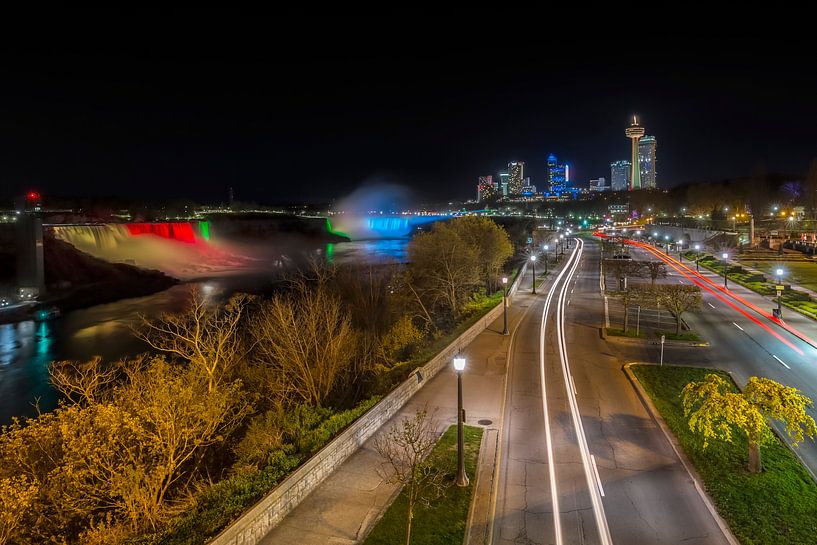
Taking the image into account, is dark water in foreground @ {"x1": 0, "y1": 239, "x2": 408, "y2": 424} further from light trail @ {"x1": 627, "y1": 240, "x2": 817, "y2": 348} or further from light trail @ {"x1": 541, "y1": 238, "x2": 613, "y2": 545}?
light trail @ {"x1": 627, "y1": 240, "x2": 817, "y2": 348}

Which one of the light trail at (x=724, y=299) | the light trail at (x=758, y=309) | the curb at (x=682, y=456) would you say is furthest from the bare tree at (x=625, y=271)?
the curb at (x=682, y=456)

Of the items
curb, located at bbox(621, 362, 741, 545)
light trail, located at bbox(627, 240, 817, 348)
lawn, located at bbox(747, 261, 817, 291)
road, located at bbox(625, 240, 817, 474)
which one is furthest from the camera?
lawn, located at bbox(747, 261, 817, 291)

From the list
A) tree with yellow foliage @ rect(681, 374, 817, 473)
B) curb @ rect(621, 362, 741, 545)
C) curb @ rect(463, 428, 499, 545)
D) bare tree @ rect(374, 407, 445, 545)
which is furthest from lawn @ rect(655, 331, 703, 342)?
bare tree @ rect(374, 407, 445, 545)

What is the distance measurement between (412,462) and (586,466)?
4.44m

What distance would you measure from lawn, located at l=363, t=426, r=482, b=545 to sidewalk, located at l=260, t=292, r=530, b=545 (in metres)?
0.27

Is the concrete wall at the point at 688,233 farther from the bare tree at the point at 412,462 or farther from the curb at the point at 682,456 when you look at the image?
the bare tree at the point at 412,462

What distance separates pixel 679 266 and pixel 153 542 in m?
57.9

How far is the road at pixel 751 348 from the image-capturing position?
1877 centimetres

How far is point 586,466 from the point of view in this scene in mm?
12305

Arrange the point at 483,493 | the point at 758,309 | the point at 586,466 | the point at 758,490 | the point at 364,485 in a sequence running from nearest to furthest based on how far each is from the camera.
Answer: the point at 758,490, the point at 483,493, the point at 364,485, the point at 586,466, the point at 758,309

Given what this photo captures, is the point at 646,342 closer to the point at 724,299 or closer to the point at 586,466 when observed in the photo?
the point at 586,466

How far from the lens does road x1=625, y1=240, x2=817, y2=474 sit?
18.8 metres

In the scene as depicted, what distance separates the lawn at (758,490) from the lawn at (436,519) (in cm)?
524

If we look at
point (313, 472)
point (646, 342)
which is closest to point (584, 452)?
point (313, 472)
